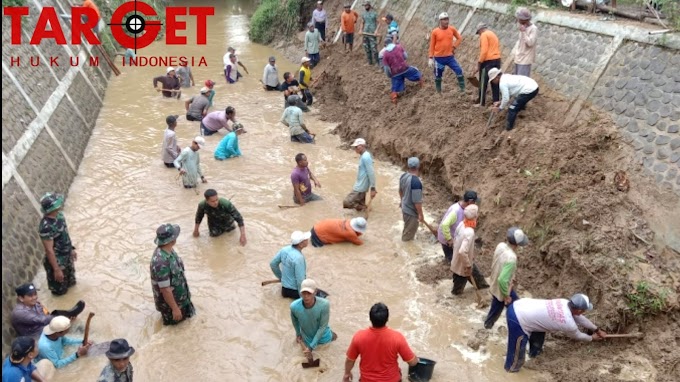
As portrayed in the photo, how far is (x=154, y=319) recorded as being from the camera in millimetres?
7016

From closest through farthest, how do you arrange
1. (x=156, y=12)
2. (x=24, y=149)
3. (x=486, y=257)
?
1. (x=486, y=257)
2. (x=24, y=149)
3. (x=156, y=12)

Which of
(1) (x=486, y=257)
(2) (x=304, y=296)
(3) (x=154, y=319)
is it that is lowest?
(3) (x=154, y=319)

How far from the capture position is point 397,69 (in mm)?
12266

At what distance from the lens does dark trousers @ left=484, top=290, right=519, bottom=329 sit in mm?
6496

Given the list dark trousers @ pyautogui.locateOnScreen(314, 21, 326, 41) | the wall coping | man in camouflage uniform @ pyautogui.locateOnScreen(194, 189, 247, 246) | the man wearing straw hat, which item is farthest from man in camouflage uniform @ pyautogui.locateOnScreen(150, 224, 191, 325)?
dark trousers @ pyautogui.locateOnScreen(314, 21, 326, 41)

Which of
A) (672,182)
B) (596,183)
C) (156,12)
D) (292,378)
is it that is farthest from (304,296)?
(156,12)

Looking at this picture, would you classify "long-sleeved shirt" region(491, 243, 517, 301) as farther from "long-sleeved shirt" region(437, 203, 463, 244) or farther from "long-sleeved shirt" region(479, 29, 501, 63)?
"long-sleeved shirt" region(479, 29, 501, 63)

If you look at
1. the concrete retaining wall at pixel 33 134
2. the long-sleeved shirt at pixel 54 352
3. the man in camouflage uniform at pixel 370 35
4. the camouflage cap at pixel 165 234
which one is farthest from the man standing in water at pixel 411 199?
the man in camouflage uniform at pixel 370 35

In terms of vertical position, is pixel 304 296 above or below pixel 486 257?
above

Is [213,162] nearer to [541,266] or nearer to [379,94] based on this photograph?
[379,94]

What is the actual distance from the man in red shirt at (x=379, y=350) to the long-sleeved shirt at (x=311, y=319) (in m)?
0.88

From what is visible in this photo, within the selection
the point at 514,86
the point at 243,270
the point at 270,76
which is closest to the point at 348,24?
the point at 270,76

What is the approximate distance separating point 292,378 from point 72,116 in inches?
372

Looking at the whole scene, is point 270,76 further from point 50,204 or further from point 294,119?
point 50,204
